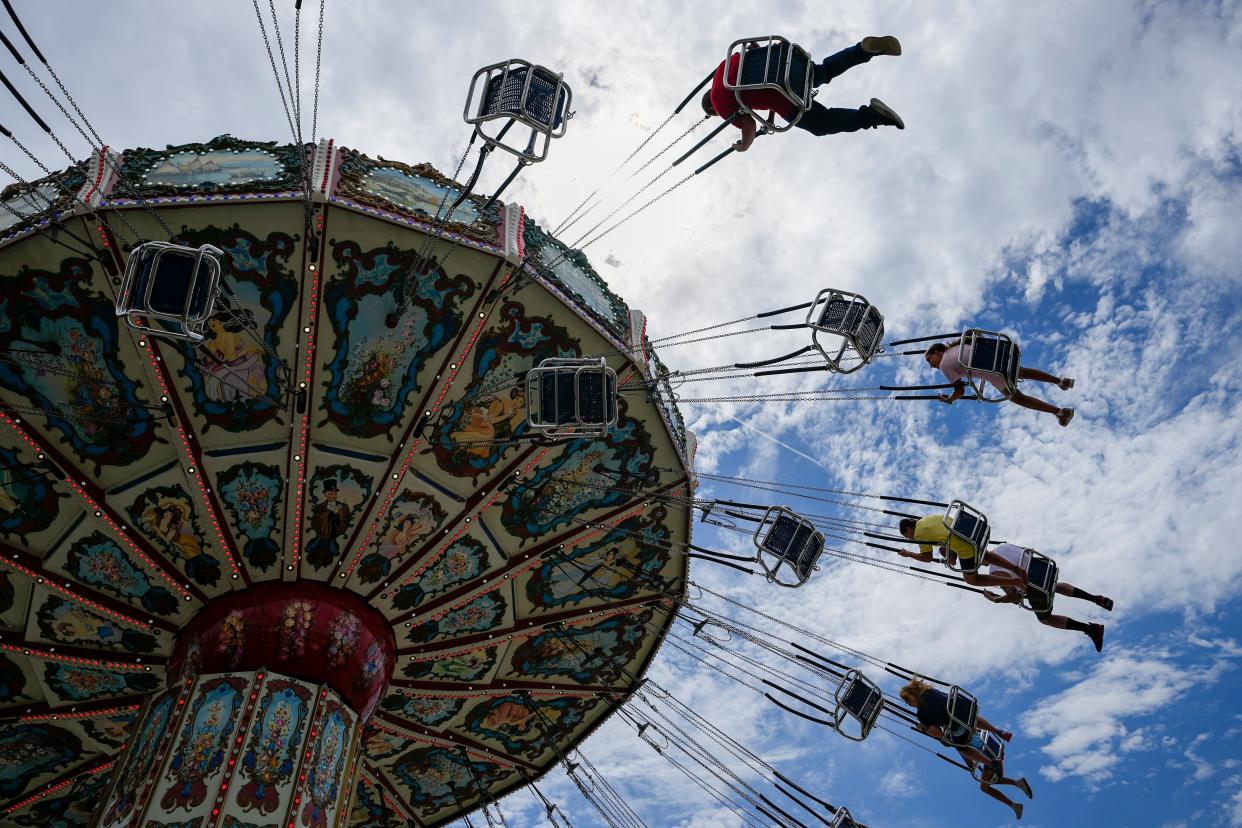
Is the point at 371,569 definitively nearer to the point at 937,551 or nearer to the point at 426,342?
the point at 426,342

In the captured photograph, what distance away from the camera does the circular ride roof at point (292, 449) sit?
9.18 m

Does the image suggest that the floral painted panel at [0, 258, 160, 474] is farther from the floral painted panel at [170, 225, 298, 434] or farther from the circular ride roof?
the floral painted panel at [170, 225, 298, 434]

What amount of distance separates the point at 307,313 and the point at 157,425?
2.02 metres

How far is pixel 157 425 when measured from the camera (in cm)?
988

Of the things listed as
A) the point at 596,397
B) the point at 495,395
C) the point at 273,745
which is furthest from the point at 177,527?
the point at 596,397

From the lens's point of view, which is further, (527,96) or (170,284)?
(527,96)

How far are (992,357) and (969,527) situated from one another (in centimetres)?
198

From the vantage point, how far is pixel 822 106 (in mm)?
9195

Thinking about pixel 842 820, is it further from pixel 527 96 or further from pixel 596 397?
pixel 527 96

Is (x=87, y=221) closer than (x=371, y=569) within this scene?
Yes

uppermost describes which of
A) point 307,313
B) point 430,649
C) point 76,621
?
point 307,313

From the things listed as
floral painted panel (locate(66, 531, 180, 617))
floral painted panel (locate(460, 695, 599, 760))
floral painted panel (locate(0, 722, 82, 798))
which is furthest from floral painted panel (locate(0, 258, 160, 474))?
floral painted panel (locate(460, 695, 599, 760))

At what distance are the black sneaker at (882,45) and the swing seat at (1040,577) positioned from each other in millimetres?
5988

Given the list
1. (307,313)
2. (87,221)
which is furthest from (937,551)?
(87,221)
